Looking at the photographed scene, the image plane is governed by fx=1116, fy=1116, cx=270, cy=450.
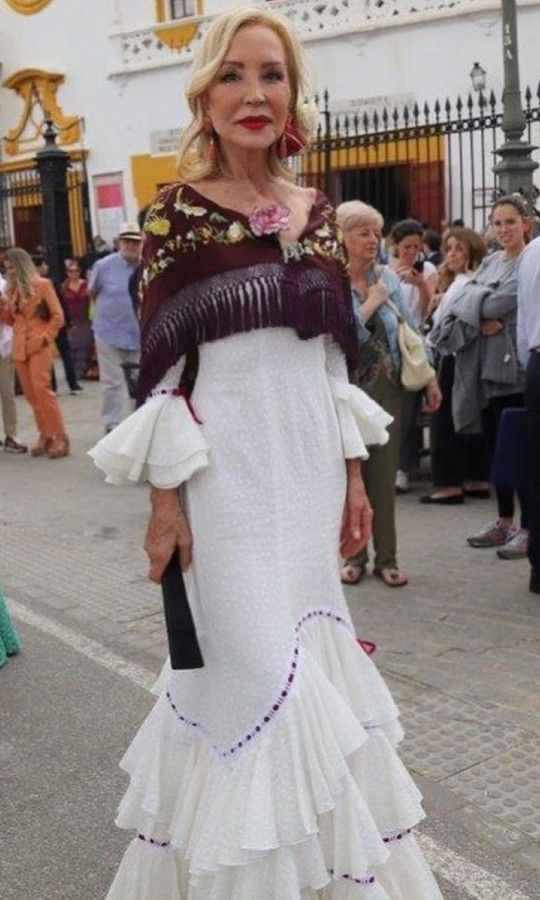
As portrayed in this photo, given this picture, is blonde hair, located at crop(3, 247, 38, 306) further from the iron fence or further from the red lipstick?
the red lipstick

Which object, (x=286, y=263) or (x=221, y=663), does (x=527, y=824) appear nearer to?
(x=221, y=663)

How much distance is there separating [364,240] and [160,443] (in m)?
3.06

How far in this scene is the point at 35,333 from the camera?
1044cm

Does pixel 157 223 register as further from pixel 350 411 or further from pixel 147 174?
pixel 147 174

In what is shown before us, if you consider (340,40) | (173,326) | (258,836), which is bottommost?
(258,836)

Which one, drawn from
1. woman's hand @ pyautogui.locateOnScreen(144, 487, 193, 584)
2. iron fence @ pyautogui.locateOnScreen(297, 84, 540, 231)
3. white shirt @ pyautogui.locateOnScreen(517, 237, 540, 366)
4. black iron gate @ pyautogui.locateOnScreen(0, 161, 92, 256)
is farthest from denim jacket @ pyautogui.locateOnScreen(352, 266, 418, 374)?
black iron gate @ pyautogui.locateOnScreen(0, 161, 92, 256)

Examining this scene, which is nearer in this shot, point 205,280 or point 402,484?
point 205,280

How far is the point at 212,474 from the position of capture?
2.54m

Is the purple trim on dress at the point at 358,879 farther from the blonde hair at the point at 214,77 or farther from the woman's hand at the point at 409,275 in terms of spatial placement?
the woman's hand at the point at 409,275

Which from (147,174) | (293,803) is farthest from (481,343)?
(147,174)

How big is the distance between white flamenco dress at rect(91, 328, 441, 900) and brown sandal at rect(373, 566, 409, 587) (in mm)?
3211

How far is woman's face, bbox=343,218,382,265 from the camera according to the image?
529 centimetres

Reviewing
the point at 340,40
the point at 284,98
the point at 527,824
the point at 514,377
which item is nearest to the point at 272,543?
the point at 284,98

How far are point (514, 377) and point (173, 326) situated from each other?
4764 mm
